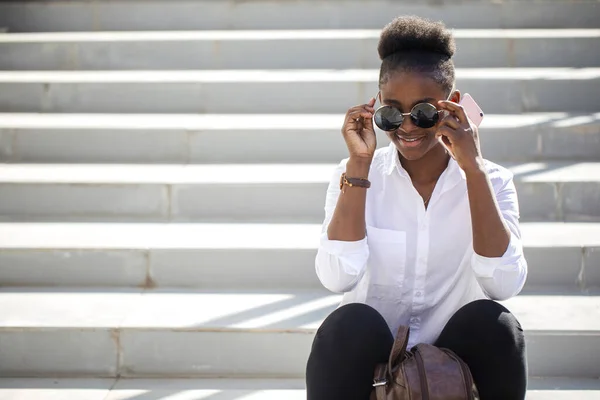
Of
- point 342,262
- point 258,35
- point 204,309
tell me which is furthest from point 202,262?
point 258,35

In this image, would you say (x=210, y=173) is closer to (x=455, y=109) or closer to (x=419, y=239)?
(x=419, y=239)

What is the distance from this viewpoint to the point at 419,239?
8.09 ft

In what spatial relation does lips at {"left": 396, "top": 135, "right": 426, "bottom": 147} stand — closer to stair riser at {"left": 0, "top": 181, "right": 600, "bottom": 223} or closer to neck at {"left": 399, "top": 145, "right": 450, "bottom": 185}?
neck at {"left": 399, "top": 145, "right": 450, "bottom": 185}

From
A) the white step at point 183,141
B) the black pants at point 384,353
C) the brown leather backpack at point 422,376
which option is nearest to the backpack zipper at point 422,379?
the brown leather backpack at point 422,376

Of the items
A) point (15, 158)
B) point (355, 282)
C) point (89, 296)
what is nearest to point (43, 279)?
point (89, 296)

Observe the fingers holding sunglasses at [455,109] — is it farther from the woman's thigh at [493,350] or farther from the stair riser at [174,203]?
the stair riser at [174,203]

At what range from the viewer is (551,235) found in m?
3.75

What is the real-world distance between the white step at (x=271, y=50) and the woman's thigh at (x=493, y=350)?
10.3 feet

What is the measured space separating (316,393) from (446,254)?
625mm

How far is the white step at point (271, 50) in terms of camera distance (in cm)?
509

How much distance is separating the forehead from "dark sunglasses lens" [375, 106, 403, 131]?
0.07 metres

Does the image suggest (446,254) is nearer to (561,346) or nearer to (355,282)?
(355,282)

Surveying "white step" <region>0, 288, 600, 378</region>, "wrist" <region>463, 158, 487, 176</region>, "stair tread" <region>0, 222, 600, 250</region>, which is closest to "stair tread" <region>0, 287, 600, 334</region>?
"white step" <region>0, 288, 600, 378</region>

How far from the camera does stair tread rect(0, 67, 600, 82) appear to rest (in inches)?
188
